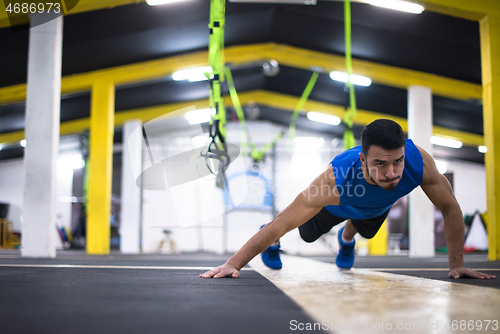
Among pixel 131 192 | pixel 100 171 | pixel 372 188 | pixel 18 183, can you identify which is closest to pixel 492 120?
pixel 372 188

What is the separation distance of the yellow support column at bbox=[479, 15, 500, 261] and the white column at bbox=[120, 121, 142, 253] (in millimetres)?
7352

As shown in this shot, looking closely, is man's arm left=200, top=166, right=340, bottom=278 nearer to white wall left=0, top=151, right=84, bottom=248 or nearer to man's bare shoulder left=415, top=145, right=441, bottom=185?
man's bare shoulder left=415, top=145, right=441, bottom=185

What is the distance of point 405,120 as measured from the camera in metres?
9.12

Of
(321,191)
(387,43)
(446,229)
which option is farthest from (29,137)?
(387,43)

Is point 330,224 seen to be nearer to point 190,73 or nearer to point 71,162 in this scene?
point 190,73

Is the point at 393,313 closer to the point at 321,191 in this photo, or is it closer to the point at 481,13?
the point at 321,191

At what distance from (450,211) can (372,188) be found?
0.44 metres

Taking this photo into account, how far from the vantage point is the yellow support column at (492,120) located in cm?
495

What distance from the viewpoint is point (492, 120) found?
5051 millimetres

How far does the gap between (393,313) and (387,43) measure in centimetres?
637

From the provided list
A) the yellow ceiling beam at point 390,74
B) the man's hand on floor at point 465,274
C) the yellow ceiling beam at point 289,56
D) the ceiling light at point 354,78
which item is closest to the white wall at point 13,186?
the yellow ceiling beam at point 289,56

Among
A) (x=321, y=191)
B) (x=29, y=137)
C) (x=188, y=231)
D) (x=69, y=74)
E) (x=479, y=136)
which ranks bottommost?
(x=188, y=231)

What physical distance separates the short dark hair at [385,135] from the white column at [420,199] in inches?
224

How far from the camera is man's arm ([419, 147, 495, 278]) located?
1968 millimetres
